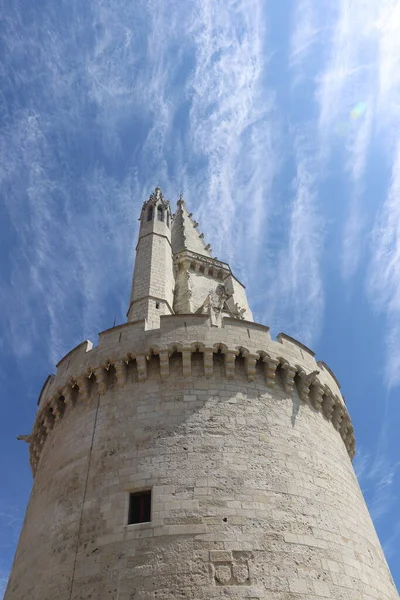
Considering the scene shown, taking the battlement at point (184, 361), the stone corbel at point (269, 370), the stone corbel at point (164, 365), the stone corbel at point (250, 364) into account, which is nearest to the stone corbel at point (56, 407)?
the battlement at point (184, 361)

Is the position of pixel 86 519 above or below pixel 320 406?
below

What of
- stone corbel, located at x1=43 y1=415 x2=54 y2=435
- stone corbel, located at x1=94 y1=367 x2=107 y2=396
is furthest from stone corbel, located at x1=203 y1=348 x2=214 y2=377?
stone corbel, located at x1=43 y1=415 x2=54 y2=435

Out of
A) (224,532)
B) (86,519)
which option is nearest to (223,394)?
(224,532)

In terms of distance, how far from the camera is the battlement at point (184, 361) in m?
11.2

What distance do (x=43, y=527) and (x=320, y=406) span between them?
743 centimetres

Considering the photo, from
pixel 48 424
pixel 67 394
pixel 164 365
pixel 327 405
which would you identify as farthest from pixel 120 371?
pixel 327 405

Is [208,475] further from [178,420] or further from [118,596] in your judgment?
[118,596]

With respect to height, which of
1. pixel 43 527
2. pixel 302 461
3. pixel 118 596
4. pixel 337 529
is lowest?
pixel 118 596

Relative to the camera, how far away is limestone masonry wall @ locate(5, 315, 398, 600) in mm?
8047

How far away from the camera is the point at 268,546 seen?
8273 millimetres

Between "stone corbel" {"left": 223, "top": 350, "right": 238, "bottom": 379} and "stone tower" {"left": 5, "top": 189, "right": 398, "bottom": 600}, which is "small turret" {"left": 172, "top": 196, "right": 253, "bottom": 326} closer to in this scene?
"stone tower" {"left": 5, "top": 189, "right": 398, "bottom": 600}

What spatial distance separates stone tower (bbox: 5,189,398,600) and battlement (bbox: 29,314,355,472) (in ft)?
0.13

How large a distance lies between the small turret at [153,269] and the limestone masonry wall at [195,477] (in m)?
3.83

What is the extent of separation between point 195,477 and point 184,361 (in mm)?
2849
